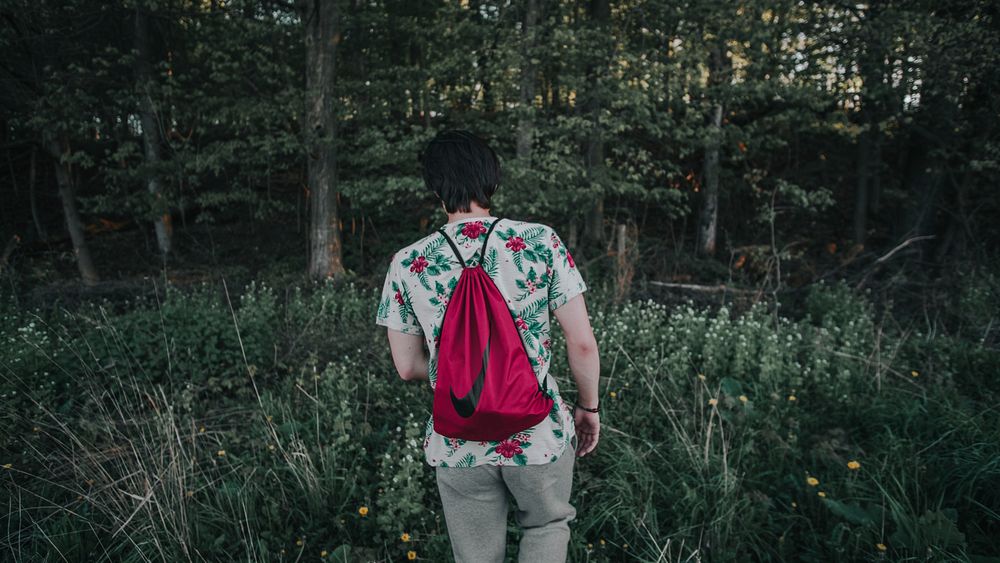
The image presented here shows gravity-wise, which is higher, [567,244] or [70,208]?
[70,208]

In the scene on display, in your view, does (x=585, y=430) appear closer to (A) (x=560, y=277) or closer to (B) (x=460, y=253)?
(A) (x=560, y=277)

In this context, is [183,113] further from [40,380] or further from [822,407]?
[822,407]

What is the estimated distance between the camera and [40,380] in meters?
3.75

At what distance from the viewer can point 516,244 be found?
1510 mm

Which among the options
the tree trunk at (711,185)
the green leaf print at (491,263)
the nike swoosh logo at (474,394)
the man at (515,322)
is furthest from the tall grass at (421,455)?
the tree trunk at (711,185)

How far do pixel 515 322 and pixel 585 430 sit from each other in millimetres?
530

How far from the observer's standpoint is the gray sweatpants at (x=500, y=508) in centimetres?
162

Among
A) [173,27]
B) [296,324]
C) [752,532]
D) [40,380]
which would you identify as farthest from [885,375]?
[173,27]

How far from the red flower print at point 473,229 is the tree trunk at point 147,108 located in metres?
8.58

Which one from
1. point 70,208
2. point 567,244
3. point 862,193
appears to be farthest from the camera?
point 862,193

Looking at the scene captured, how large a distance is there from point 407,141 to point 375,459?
538 centimetres

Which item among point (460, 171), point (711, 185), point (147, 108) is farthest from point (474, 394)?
point (147, 108)

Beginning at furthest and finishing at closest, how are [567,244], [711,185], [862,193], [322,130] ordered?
[862,193] → [711,185] → [567,244] → [322,130]

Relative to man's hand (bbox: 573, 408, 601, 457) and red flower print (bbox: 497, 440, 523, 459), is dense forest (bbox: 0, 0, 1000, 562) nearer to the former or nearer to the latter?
man's hand (bbox: 573, 408, 601, 457)
